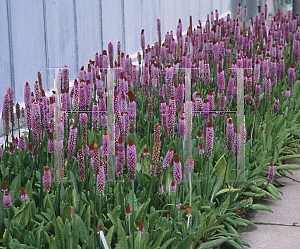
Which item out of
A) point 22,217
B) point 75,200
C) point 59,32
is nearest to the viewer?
point 22,217

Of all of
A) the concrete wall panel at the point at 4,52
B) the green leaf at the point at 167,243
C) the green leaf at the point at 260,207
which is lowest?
the green leaf at the point at 260,207

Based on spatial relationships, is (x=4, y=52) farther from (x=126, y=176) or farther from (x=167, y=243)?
(x=167, y=243)

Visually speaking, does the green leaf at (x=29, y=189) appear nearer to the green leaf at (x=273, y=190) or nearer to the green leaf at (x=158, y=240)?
the green leaf at (x=158, y=240)

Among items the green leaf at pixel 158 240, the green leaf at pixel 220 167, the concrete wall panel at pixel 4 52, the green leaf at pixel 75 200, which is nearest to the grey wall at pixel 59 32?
the concrete wall panel at pixel 4 52

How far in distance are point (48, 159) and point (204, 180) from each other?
1.23 m

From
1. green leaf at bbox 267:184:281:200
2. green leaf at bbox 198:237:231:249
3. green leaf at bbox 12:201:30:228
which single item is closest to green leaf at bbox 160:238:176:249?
green leaf at bbox 198:237:231:249

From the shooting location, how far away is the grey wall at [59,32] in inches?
186

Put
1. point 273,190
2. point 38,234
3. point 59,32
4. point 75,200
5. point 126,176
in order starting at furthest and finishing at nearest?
point 59,32 → point 273,190 → point 126,176 → point 75,200 → point 38,234

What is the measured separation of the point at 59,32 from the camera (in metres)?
5.66

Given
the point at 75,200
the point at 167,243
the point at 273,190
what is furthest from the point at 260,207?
the point at 75,200

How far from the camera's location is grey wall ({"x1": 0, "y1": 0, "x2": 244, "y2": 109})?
15.5 feet

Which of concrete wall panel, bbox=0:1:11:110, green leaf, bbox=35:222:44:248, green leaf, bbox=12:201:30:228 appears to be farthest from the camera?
concrete wall panel, bbox=0:1:11:110

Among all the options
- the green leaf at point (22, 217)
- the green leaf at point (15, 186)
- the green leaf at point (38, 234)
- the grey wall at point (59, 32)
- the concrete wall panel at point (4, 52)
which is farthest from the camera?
the grey wall at point (59, 32)

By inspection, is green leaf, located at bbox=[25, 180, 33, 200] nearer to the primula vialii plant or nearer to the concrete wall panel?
the primula vialii plant
